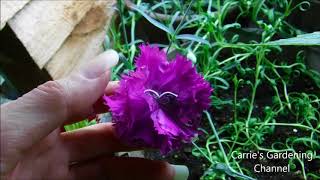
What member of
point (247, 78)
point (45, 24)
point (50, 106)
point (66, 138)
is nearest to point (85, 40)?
point (45, 24)

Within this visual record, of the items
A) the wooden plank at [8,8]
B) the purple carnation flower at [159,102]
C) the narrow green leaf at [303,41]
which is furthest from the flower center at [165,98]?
the wooden plank at [8,8]

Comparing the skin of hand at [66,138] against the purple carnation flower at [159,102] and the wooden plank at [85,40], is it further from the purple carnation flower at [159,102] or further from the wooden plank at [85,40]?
the wooden plank at [85,40]

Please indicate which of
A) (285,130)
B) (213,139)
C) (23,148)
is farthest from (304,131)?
(23,148)

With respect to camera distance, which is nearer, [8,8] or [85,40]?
[8,8]

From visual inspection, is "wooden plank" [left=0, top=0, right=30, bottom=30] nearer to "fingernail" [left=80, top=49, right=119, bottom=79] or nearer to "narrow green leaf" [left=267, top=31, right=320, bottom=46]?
"fingernail" [left=80, top=49, right=119, bottom=79]

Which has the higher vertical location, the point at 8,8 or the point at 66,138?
the point at 8,8

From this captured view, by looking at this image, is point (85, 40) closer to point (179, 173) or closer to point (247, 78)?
point (247, 78)

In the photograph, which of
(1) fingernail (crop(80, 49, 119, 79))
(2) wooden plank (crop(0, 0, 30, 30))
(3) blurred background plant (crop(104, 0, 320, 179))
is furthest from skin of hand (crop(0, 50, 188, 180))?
(2) wooden plank (crop(0, 0, 30, 30))
